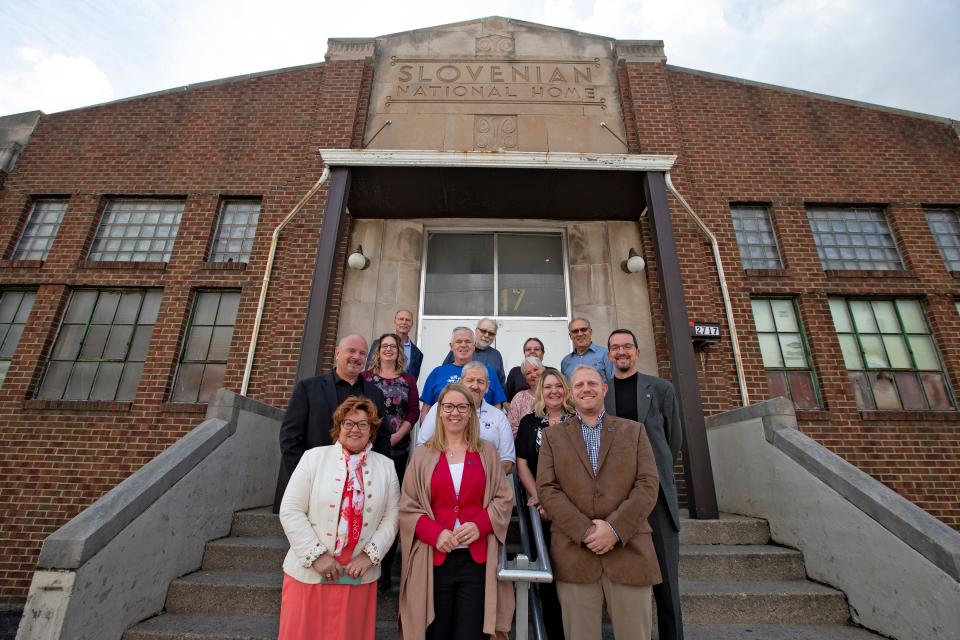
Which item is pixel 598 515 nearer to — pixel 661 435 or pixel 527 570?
pixel 527 570

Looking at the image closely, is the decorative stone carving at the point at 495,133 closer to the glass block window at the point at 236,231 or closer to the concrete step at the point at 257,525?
the glass block window at the point at 236,231

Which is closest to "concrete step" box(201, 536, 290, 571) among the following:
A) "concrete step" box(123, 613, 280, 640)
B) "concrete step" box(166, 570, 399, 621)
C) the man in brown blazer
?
"concrete step" box(166, 570, 399, 621)

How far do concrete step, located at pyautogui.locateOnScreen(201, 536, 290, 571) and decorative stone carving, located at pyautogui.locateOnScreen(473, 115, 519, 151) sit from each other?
5.72m

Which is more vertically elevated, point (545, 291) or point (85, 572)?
point (545, 291)

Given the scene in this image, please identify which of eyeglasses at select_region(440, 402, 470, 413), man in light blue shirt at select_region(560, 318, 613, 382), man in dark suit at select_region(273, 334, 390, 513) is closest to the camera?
eyeglasses at select_region(440, 402, 470, 413)

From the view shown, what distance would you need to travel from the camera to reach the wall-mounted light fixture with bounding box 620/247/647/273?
6.00 metres

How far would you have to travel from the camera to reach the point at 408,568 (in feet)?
7.71

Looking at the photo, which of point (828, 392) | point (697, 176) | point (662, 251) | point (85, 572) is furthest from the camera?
point (697, 176)

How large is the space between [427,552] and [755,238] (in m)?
6.66

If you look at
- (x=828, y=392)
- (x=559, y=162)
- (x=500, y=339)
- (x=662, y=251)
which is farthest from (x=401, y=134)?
(x=828, y=392)

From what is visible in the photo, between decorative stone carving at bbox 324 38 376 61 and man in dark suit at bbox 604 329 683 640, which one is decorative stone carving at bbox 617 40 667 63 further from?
man in dark suit at bbox 604 329 683 640

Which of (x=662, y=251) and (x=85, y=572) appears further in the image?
(x=662, y=251)

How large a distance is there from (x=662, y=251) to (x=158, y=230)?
23.5 feet

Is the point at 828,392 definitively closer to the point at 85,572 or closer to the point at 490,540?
the point at 490,540
